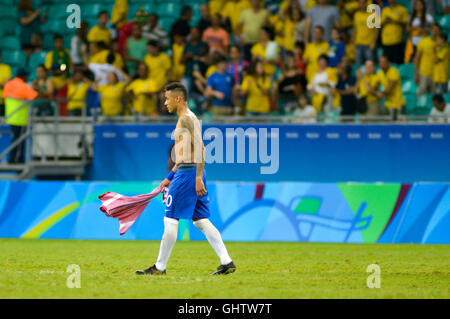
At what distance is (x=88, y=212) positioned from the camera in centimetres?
1753

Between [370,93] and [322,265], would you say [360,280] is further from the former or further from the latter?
[370,93]

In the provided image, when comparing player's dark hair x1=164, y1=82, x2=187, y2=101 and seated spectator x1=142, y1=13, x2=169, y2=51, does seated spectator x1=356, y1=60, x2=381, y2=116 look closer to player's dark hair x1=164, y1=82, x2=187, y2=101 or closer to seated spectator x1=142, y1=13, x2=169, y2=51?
seated spectator x1=142, y1=13, x2=169, y2=51

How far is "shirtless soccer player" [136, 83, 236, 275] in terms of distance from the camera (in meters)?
10.7

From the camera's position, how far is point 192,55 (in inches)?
850

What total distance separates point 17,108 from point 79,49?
10.6 ft

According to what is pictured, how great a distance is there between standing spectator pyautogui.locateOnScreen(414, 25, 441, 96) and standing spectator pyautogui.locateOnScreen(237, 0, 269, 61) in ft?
13.0

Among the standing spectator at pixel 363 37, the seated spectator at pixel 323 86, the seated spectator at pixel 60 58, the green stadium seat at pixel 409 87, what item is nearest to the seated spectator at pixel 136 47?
the seated spectator at pixel 60 58

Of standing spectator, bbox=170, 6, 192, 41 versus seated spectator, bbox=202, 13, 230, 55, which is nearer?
seated spectator, bbox=202, 13, 230, 55

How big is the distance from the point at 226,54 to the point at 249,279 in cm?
1173

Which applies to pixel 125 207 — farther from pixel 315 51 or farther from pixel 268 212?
pixel 315 51

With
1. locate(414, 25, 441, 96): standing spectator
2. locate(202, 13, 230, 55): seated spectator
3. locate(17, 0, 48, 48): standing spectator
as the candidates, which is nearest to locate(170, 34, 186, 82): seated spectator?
locate(202, 13, 230, 55): seated spectator

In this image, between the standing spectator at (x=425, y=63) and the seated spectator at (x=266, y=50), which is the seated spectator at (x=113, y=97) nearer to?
the seated spectator at (x=266, y=50)

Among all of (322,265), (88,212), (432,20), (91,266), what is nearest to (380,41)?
(432,20)

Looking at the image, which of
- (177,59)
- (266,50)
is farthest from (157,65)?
(266,50)
